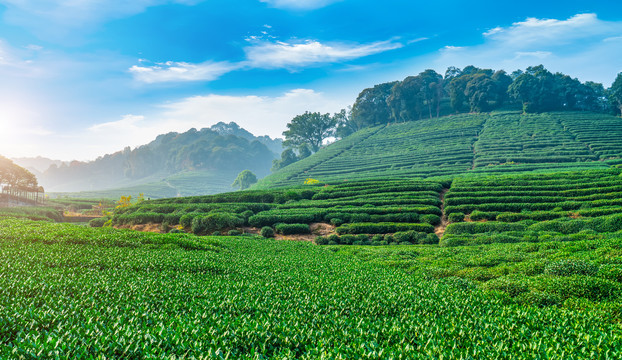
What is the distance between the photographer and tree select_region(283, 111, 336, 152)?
125812 mm

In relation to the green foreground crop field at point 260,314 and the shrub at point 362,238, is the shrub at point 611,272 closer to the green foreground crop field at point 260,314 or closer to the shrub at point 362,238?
the green foreground crop field at point 260,314

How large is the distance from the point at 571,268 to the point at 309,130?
116865 millimetres

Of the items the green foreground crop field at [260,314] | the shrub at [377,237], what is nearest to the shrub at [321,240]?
the shrub at [377,237]

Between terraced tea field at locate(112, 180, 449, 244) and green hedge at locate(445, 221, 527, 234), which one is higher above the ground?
terraced tea field at locate(112, 180, 449, 244)

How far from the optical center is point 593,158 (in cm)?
5431

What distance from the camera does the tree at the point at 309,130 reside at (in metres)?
126

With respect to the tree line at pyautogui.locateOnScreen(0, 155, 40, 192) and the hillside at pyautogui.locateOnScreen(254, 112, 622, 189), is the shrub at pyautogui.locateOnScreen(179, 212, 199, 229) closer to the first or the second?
the hillside at pyautogui.locateOnScreen(254, 112, 622, 189)

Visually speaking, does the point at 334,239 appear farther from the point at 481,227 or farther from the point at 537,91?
the point at 537,91

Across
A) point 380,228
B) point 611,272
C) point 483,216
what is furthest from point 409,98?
point 611,272

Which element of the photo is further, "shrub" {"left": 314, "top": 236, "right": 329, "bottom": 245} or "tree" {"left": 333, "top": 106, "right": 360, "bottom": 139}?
"tree" {"left": 333, "top": 106, "right": 360, "bottom": 139}

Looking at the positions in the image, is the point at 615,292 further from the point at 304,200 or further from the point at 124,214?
the point at 124,214

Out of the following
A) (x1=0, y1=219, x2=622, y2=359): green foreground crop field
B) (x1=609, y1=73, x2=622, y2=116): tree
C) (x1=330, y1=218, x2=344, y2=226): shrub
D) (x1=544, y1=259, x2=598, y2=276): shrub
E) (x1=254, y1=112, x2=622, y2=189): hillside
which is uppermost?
(x1=609, y1=73, x2=622, y2=116): tree

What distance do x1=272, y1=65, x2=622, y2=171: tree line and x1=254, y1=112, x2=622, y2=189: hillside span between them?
6.05 m

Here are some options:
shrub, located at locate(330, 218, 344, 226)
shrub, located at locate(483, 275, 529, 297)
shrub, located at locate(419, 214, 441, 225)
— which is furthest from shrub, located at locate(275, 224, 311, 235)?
shrub, located at locate(483, 275, 529, 297)
